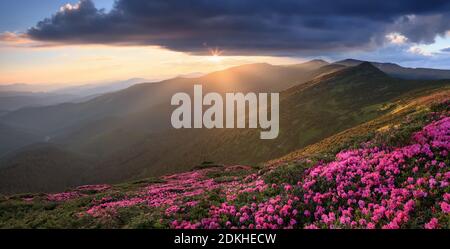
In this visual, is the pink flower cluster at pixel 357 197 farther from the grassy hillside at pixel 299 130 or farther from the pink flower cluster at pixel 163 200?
the grassy hillside at pixel 299 130

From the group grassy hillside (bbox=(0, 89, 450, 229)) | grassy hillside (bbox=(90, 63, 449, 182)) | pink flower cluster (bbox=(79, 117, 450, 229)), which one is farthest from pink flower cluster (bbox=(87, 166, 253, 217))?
grassy hillside (bbox=(90, 63, 449, 182))

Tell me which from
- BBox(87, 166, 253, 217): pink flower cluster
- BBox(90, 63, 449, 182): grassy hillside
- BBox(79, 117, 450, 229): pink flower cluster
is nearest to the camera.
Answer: BBox(79, 117, 450, 229): pink flower cluster

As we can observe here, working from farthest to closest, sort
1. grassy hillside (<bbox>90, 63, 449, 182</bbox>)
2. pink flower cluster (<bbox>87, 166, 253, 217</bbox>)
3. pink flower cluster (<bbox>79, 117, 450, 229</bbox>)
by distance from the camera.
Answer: grassy hillside (<bbox>90, 63, 449, 182</bbox>), pink flower cluster (<bbox>87, 166, 253, 217</bbox>), pink flower cluster (<bbox>79, 117, 450, 229</bbox>)

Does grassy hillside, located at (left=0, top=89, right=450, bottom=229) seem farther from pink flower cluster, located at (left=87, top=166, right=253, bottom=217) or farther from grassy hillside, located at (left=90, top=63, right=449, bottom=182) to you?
grassy hillside, located at (left=90, top=63, right=449, bottom=182)

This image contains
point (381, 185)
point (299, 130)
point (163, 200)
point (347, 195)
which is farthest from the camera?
point (299, 130)

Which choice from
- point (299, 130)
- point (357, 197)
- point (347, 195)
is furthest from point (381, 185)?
point (299, 130)

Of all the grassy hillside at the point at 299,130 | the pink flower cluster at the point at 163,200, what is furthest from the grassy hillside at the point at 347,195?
the grassy hillside at the point at 299,130

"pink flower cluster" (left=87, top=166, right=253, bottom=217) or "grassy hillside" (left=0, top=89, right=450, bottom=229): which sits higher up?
"grassy hillside" (left=0, top=89, right=450, bottom=229)

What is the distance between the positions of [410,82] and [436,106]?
185m

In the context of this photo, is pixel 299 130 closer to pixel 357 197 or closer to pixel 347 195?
pixel 347 195

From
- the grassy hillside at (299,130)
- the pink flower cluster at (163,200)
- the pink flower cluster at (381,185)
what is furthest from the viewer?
the grassy hillside at (299,130)
